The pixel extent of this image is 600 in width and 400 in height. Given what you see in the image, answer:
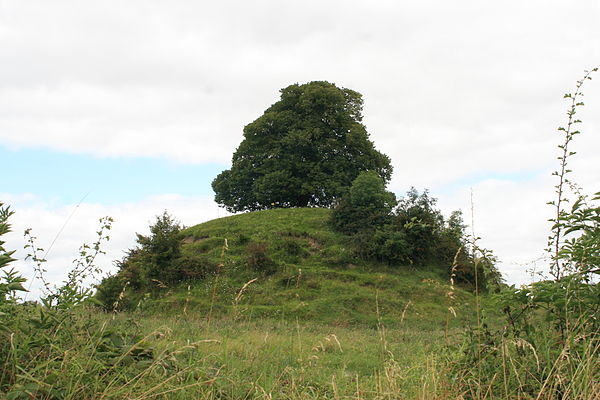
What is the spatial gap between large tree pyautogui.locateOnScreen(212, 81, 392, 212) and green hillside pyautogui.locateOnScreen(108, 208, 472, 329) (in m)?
6.48

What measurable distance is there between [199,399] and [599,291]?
3.66m

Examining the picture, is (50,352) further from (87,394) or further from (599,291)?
(599,291)

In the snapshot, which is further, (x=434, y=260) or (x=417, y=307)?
(x=434, y=260)

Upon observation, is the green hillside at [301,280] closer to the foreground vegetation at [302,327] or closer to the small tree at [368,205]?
the foreground vegetation at [302,327]

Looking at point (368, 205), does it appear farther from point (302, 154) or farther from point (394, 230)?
point (302, 154)

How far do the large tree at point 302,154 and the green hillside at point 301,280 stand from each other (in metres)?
A: 6.48

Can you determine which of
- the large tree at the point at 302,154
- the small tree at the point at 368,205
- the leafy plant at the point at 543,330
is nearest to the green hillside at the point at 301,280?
the small tree at the point at 368,205

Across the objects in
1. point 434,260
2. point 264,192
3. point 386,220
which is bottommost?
point 434,260

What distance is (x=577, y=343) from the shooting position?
4.43m

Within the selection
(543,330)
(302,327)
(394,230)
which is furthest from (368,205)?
(543,330)

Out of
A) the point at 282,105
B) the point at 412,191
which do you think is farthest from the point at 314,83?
the point at 412,191

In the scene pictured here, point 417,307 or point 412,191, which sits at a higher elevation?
point 412,191

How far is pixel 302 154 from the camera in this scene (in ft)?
137

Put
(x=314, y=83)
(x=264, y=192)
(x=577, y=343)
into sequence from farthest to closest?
(x=314, y=83), (x=264, y=192), (x=577, y=343)
